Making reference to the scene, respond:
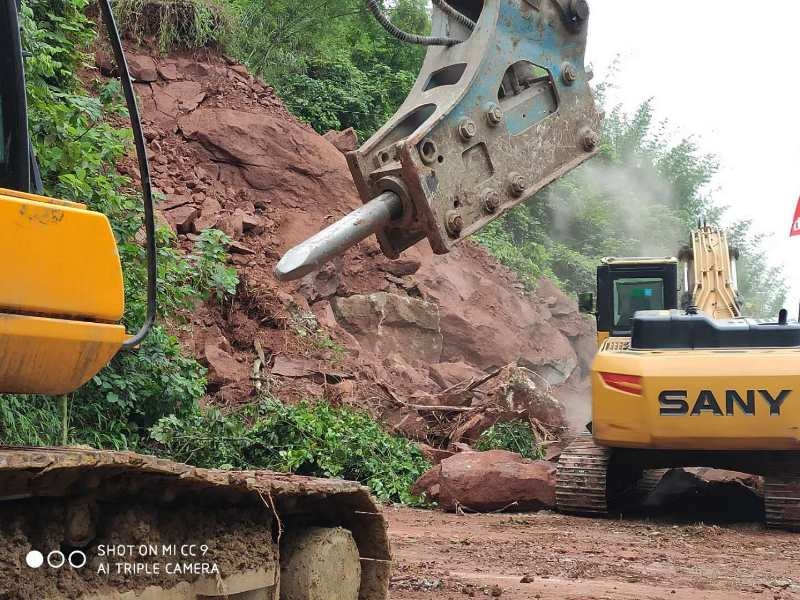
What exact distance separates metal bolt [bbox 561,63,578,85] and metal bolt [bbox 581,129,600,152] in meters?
0.25

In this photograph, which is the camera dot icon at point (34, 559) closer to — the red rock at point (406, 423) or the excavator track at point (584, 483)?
the excavator track at point (584, 483)

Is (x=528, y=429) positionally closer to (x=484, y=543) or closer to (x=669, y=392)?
(x=669, y=392)

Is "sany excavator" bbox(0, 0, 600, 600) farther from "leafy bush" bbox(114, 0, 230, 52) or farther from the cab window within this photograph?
"leafy bush" bbox(114, 0, 230, 52)

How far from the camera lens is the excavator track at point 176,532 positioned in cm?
271

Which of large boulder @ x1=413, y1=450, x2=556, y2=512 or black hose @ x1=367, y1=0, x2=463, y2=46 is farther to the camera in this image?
large boulder @ x1=413, y1=450, x2=556, y2=512

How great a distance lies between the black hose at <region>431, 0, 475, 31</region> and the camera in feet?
15.8

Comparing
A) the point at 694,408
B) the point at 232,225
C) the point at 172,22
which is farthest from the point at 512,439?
the point at 172,22

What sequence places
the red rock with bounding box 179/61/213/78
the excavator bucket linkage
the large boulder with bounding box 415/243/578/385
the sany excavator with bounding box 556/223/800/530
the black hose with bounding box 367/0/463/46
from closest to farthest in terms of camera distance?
the black hose with bounding box 367/0/463/46 < the excavator bucket linkage < the sany excavator with bounding box 556/223/800/530 < the red rock with bounding box 179/61/213/78 < the large boulder with bounding box 415/243/578/385

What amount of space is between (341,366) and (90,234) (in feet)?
32.5

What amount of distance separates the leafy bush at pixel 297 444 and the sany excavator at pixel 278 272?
539cm

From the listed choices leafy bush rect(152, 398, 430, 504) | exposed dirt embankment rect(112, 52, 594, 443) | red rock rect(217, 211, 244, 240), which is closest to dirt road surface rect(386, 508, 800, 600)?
leafy bush rect(152, 398, 430, 504)

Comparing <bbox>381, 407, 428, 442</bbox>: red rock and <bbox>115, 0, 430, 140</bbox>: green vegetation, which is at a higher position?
<bbox>115, 0, 430, 140</bbox>: green vegetation

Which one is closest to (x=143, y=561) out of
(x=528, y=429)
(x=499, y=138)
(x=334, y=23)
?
(x=499, y=138)

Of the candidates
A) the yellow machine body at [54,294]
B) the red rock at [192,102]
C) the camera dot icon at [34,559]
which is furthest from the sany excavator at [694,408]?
the red rock at [192,102]
